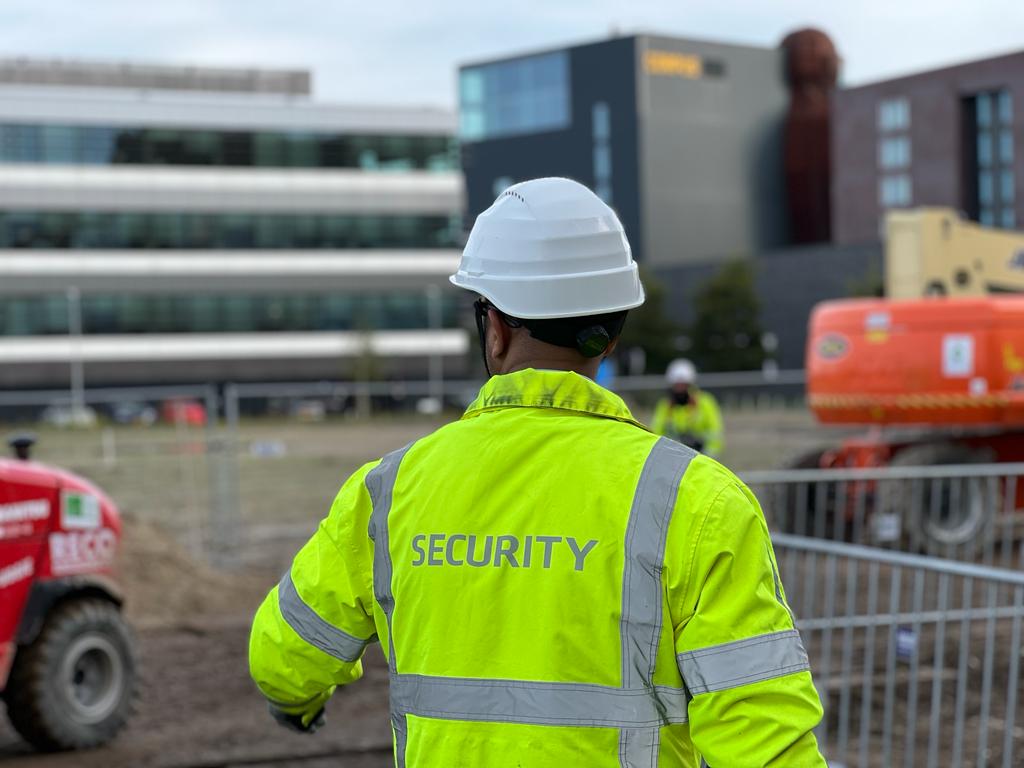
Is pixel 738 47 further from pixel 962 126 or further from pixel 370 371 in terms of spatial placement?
pixel 370 371

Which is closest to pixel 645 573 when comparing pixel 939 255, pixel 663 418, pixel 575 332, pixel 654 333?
pixel 575 332

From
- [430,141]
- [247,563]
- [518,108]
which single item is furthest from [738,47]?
[247,563]

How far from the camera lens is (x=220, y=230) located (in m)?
61.1

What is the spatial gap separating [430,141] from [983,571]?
59549mm

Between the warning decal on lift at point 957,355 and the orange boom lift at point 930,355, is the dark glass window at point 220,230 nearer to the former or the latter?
the orange boom lift at point 930,355

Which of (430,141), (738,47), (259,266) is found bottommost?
(259,266)

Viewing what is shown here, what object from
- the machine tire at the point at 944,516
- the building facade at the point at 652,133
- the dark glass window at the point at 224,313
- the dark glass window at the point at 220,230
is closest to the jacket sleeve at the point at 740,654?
the machine tire at the point at 944,516

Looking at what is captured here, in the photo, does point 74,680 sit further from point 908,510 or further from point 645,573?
point 908,510

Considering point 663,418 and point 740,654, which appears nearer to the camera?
point 740,654

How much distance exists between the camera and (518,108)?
261ft

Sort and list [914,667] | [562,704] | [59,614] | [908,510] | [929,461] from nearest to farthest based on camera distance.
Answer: [562,704], [914,667], [59,614], [908,510], [929,461]

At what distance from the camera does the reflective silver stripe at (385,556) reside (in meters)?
2.27

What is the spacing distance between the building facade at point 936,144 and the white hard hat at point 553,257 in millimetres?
65553

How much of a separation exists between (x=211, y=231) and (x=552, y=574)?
200 feet
